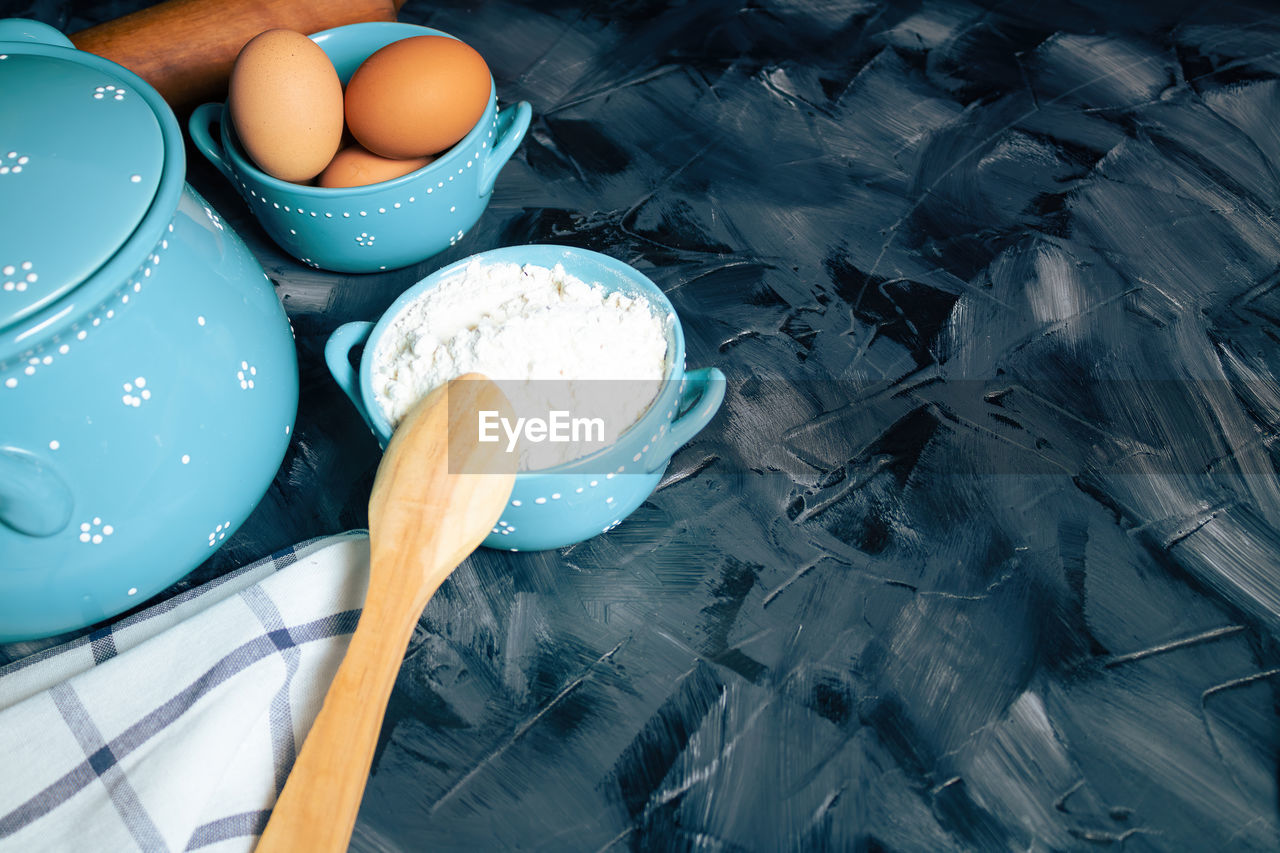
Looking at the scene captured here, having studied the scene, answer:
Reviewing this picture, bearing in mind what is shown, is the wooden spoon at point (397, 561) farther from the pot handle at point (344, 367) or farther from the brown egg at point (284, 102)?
the brown egg at point (284, 102)

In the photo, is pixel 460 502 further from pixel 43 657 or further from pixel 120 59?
pixel 120 59

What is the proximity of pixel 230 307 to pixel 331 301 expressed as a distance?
18 centimetres

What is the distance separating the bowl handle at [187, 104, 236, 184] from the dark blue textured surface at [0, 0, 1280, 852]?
8 centimetres

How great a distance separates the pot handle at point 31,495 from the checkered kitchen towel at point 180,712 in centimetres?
9

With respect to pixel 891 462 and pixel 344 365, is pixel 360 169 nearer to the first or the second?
pixel 344 365

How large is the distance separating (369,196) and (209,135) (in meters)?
0.15

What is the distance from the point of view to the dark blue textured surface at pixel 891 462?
0.44 m

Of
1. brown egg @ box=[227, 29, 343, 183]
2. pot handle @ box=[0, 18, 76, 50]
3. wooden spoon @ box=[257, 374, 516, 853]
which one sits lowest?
wooden spoon @ box=[257, 374, 516, 853]

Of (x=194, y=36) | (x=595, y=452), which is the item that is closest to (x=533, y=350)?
(x=595, y=452)

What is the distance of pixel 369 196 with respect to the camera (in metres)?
0.58

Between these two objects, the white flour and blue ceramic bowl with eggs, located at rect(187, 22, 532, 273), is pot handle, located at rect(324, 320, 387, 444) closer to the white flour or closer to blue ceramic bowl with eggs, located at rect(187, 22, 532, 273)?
the white flour

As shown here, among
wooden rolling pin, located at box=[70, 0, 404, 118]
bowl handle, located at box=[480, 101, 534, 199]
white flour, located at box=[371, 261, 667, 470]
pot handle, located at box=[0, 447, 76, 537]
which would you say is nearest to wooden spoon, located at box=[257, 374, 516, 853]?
white flour, located at box=[371, 261, 667, 470]

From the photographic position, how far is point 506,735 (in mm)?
459

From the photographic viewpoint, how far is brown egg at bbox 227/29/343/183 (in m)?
0.55
